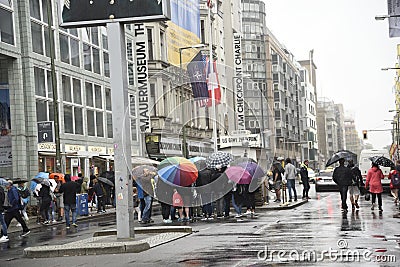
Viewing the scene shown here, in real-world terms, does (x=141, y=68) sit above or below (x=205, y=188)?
above

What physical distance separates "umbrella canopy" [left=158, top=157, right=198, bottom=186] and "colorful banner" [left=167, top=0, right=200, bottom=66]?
62.2 ft

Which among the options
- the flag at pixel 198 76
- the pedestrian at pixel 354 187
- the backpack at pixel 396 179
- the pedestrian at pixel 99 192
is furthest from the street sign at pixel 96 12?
the flag at pixel 198 76

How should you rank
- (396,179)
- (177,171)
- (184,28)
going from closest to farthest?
1. (177,171)
2. (396,179)
3. (184,28)

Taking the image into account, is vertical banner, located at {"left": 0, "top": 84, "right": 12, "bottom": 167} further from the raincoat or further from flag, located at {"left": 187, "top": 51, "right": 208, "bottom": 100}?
the raincoat

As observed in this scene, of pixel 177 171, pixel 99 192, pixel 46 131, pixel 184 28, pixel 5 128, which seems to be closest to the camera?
pixel 177 171

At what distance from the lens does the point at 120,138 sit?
17.0m

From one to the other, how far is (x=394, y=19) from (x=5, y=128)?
18795 millimetres

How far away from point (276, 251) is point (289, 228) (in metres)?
5.77

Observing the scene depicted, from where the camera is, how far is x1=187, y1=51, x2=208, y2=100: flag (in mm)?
43487

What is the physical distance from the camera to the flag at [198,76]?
143 ft

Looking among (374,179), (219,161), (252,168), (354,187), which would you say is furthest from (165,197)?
(374,179)

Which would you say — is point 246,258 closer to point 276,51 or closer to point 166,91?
point 166,91

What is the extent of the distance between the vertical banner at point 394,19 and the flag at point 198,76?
13.2 m

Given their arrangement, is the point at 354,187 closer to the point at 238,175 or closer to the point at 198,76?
the point at 238,175
